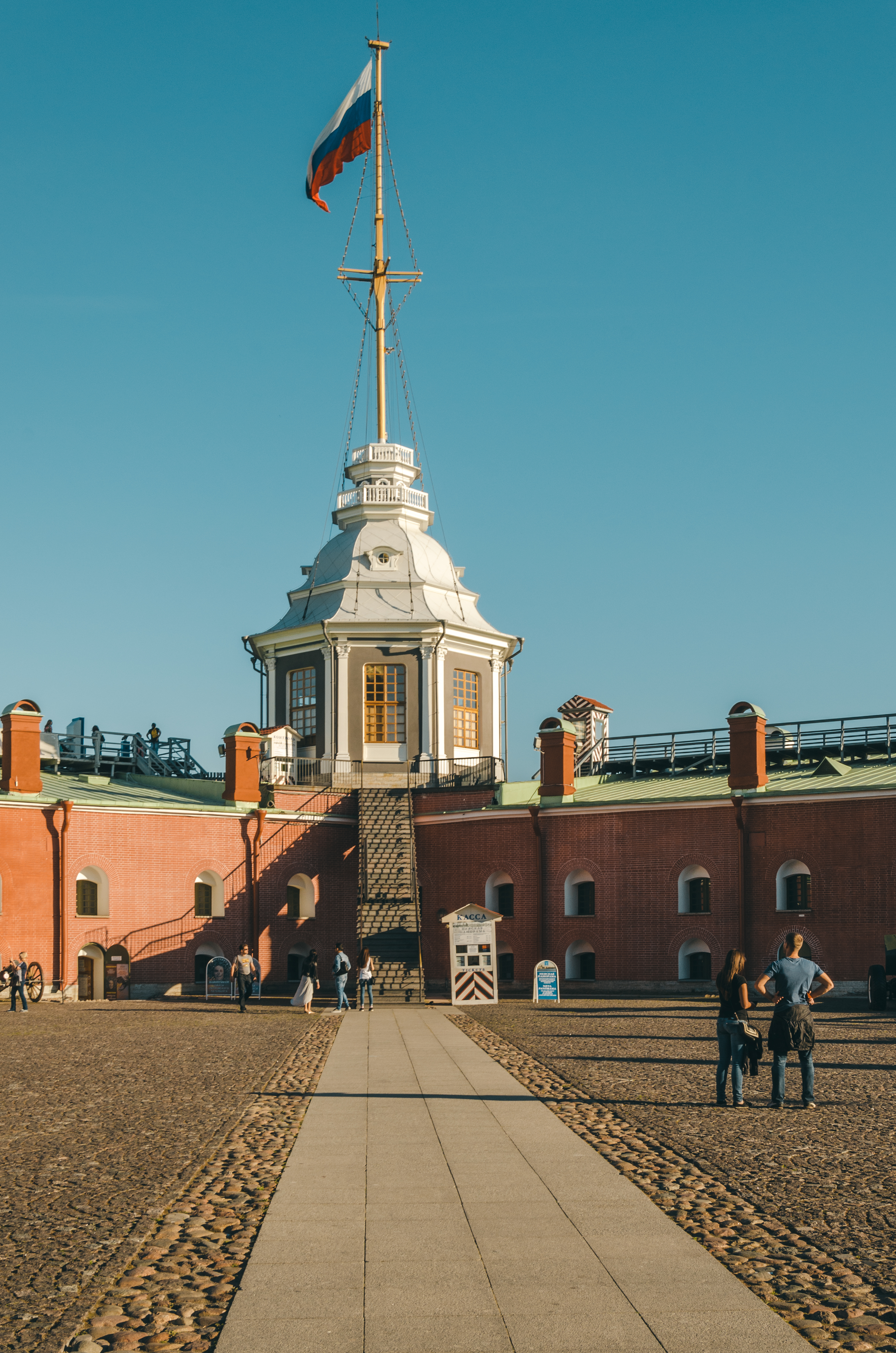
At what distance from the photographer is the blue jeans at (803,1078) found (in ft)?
46.4

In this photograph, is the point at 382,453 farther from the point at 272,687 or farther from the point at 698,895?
the point at 698,895

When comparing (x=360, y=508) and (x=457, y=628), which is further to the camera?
(x=360, y=508)

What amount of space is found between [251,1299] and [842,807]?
2653cm

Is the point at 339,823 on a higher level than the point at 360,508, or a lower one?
lower

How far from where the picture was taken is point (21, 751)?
107 feet

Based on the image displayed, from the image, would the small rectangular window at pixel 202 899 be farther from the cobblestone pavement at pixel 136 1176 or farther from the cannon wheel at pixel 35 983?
the cobblestone pavement at pixel 136 1176

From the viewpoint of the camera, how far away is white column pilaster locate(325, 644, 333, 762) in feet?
132

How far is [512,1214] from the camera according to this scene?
29.6 ft

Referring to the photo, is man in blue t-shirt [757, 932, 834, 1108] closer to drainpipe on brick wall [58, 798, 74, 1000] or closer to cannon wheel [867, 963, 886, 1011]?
cannon wheel [867, 963, 886, 1011]

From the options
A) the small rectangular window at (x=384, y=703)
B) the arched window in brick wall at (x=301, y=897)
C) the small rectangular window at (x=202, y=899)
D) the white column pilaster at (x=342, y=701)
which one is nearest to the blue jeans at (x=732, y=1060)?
the small rectangular window at (x=202, y=899)

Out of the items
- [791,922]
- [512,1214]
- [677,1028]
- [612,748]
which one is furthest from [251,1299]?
[612,748]

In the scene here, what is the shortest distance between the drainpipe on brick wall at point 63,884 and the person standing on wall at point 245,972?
4974mm

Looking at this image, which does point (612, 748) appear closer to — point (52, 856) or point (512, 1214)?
point (52, 856)

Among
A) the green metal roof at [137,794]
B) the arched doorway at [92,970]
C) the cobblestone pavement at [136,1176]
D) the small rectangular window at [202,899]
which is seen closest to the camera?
the cobblestone pavement at [136,1176]
